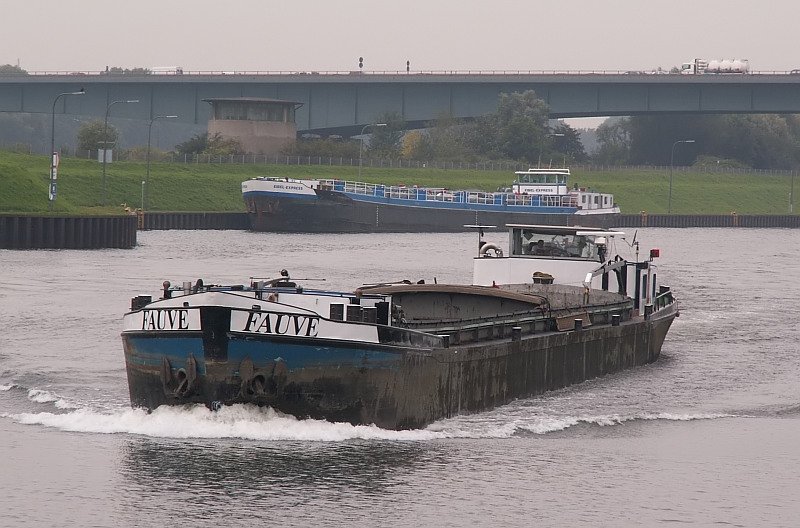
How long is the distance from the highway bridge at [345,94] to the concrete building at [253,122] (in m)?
4.05

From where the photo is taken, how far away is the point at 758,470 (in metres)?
23.6

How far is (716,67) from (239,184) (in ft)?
231

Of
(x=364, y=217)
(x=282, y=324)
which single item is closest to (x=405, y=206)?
(x=364, y=217)

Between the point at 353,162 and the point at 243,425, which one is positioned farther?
the point at 353,162

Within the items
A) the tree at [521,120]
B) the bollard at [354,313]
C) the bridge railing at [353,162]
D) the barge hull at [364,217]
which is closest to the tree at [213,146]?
the bridge railing at [353,162]

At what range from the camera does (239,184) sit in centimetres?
11900

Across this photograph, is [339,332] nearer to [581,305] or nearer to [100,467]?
[100,467]

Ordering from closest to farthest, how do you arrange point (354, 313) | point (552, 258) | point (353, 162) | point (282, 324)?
1. point (282, 324)
2. point (354, 313)
3. point (552, 258)
4. point (353, 162)

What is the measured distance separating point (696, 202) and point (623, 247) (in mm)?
119353

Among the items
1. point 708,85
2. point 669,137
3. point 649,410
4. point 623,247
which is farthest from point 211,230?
point 669,137

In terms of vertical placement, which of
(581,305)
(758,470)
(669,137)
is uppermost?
(669,137)

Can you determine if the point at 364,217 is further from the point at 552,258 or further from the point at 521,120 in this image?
the point at 552,258

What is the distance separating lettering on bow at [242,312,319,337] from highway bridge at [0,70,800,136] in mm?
122311

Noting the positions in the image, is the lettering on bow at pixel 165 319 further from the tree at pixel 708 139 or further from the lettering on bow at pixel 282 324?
the tree at pixel 708 139
